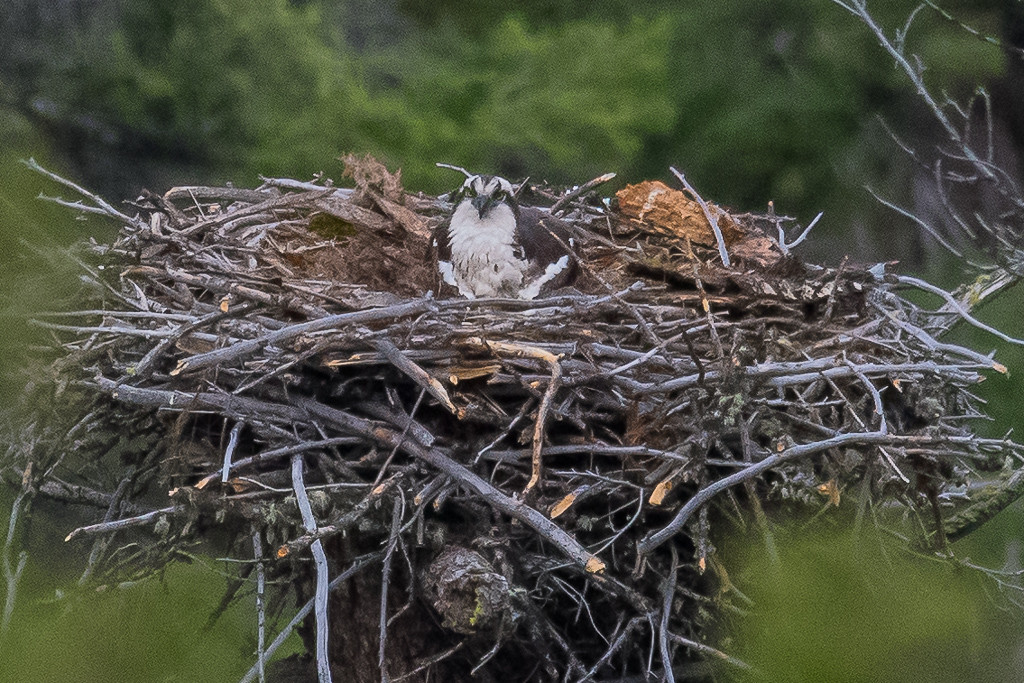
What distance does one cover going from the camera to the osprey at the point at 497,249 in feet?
7.88

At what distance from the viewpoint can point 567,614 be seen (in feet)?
6.63

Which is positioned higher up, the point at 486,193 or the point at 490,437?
the point at 486,193

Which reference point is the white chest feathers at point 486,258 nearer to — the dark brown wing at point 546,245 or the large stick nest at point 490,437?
the dark brown wing at point 546,245

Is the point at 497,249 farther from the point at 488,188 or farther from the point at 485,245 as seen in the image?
the point at 488,188

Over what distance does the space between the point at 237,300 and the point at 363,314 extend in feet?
1.51

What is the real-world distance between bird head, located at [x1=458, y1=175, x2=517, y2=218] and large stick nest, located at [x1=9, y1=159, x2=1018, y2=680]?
373 mm

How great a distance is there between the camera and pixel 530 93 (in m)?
2.75

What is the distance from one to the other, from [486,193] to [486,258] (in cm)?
16

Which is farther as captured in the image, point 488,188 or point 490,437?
point 488,188

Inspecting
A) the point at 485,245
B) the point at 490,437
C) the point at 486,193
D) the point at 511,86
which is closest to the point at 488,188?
the point at 486,193

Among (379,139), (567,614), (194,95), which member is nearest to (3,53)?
(194,95)

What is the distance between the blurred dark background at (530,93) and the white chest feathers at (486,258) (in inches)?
14.0

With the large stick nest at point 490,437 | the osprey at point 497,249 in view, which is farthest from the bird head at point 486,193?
the large stick nest at point 490,437

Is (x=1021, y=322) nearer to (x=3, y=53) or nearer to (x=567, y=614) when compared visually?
(x=567, y=614)
